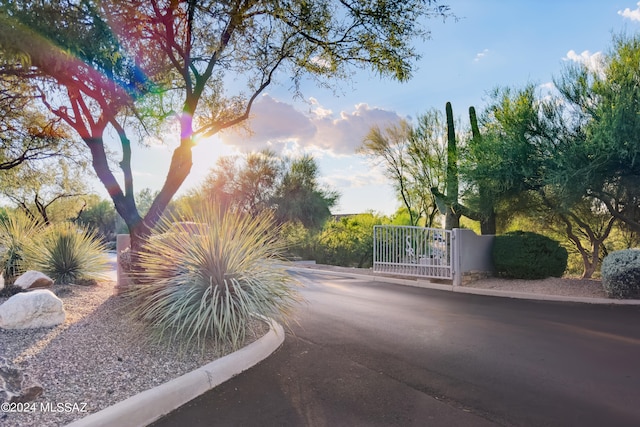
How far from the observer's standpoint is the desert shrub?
9.20 meters

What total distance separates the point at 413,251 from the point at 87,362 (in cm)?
1077

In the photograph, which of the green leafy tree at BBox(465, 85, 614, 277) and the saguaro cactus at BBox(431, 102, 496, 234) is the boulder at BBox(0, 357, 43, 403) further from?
the saguaro cactus at BBox(431, 102, 496, 234)

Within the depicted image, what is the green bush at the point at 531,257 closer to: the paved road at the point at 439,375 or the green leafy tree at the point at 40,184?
the paved road at the point at 439,375

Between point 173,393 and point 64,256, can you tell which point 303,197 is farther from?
point 173,393

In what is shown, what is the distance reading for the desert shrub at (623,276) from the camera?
920 cm

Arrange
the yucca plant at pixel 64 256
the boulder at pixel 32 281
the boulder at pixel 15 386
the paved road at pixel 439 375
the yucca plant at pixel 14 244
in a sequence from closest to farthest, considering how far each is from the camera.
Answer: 1. the boulder at pixel 15 386
2. the paved road at pixel 439 375
3. the boulder at pixel 32 281
4. the yucca plant at pixel 64 256
5. the yucca plant at pixel 14 244

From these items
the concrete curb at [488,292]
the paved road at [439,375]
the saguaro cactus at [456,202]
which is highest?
the saguaro cactus at [456,202]

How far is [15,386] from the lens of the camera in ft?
11.3

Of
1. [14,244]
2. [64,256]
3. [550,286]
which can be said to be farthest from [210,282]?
[550,286]

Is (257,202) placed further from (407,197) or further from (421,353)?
(421,353)

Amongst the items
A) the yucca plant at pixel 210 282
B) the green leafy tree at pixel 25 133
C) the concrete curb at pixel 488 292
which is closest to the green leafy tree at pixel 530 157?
the concrete curb at pixel 488 292

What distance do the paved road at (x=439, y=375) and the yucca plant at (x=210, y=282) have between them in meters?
0.65

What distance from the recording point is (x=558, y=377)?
14.5ft

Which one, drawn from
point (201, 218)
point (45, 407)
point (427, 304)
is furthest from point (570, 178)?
point (45, 407)
